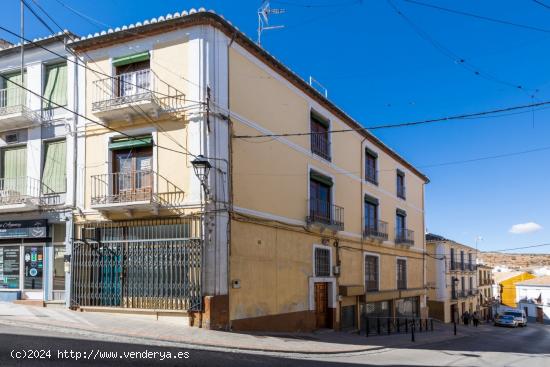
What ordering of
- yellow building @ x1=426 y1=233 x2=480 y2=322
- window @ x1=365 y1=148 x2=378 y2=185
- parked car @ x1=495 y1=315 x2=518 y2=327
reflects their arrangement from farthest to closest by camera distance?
parked car @ x1=495 y1=315 x2=518 y2=327 < yellow building @ x1=426 y1=233 x2=480 y2=322 < window @ x1=365 y1=148 x2=378 y2=185

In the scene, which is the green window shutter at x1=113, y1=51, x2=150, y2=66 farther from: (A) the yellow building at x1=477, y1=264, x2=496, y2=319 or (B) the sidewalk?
(A) the yellow building at x1=477, y1=264, x2=496, y2=319

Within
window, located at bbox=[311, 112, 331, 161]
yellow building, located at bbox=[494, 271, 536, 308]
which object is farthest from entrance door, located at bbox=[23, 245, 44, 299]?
yellow building, located at bbox=[494, 271, 536, 308]

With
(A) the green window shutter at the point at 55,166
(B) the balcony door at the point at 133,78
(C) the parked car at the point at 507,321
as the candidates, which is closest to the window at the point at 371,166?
(B) the balcony door at the point at 133,78

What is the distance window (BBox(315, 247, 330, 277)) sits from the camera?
19958 mm

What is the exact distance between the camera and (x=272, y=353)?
12.0 metres

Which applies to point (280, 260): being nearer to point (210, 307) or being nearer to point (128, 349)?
point (210, 307)

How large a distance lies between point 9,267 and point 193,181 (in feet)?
24.3

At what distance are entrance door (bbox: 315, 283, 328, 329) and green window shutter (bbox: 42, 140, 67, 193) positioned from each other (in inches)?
387

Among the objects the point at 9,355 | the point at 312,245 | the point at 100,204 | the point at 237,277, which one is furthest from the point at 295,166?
the point at 9,355

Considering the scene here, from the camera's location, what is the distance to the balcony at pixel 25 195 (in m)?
16.3

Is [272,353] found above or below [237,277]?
below

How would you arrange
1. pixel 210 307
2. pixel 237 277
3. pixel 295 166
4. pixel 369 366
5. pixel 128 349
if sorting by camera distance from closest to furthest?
pixel 128 349, pixel 369 366, pixel 210 307, pixel 237 277, pixel 295 166

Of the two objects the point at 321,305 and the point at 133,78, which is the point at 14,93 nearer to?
the point at 133,78

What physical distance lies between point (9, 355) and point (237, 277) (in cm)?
687
